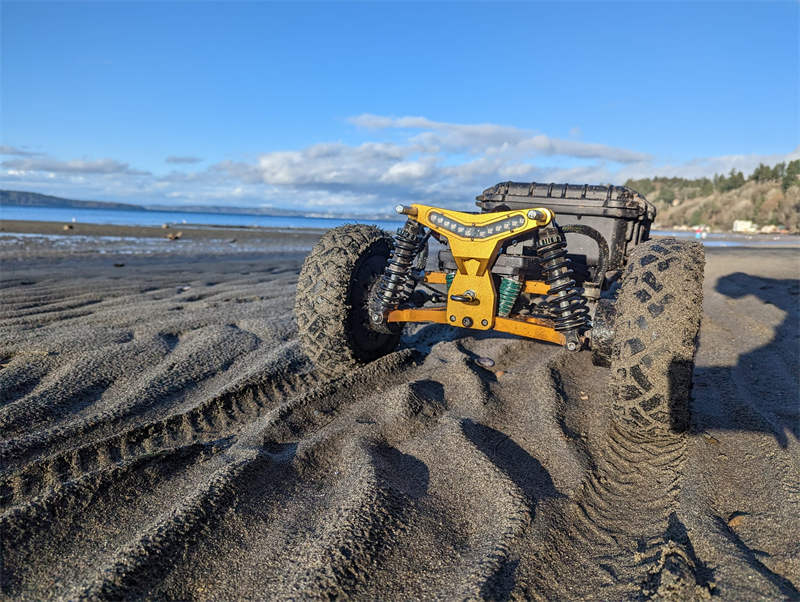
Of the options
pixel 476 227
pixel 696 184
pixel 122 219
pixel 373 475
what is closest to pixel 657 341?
pixel 476 227

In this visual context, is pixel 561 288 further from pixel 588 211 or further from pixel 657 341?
pixel 588 211

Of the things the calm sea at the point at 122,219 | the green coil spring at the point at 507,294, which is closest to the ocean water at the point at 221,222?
the calm sea at the point at 122,219

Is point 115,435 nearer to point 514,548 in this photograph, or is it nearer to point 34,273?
point 514,548

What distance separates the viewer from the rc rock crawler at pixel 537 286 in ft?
9.17

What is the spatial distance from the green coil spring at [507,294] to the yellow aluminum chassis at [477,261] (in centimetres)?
18

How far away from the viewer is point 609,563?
6.52 ft

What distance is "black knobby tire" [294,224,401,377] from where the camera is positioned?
3730 mm

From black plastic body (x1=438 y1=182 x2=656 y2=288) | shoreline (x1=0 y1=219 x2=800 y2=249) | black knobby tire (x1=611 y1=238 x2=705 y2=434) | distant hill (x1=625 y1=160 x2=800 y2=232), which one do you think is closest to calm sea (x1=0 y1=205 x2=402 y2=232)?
shoreline (x1=0 y1=219 x2=800 y2=249)

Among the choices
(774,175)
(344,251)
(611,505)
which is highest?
(774,175)

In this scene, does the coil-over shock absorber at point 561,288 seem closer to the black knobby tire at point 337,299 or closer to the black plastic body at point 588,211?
the black plastic body at point 588,211

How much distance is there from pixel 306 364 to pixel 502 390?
5.13 ft

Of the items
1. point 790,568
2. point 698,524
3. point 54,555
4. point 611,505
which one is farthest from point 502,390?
point 54,555

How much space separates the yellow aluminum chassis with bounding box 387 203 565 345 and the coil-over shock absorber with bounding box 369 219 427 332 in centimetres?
13

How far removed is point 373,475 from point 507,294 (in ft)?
5.55
